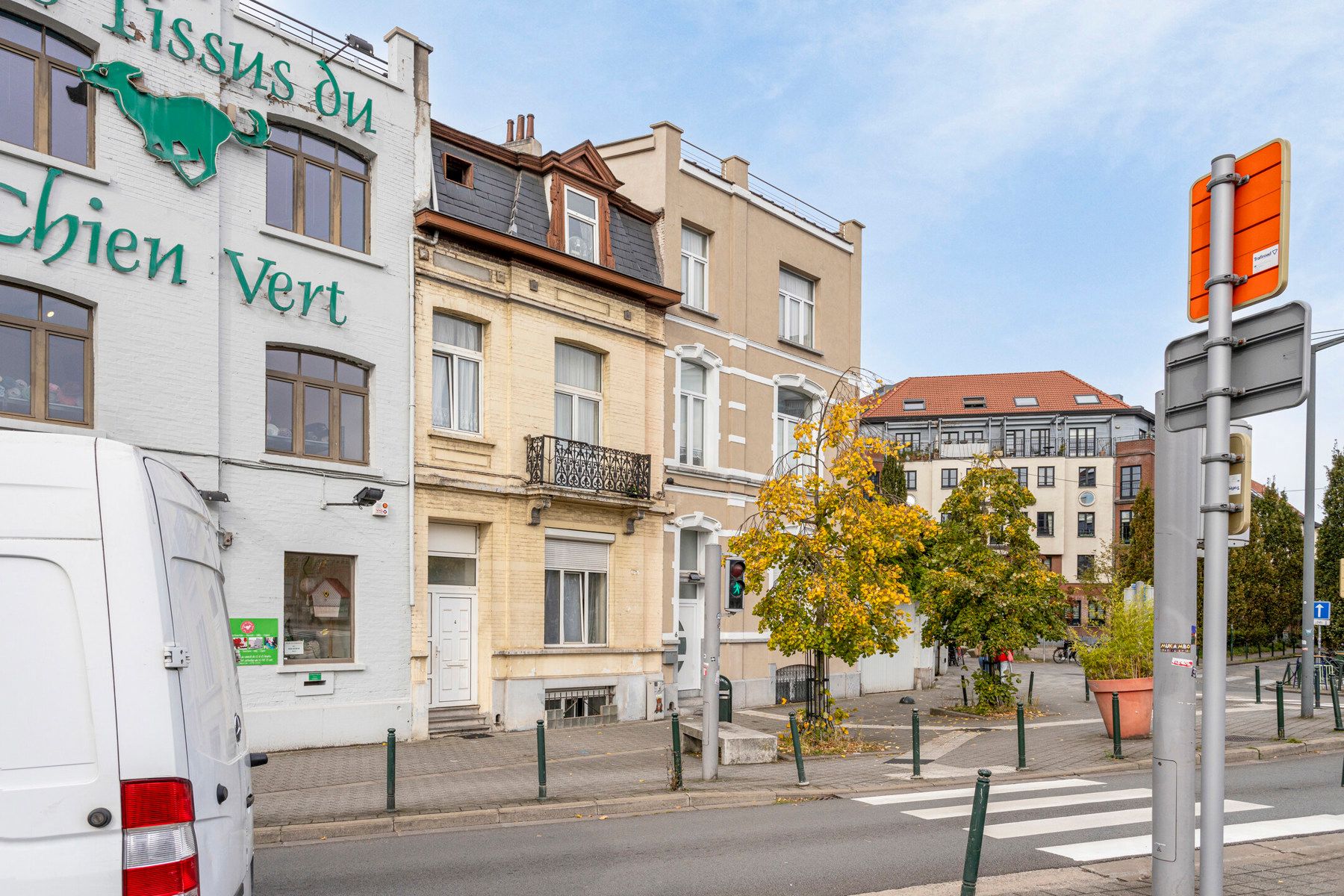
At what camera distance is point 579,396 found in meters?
19.9

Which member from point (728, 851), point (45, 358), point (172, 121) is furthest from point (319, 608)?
point (728, 851)

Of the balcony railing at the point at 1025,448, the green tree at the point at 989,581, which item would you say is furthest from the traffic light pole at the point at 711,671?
the balcony railing at the point at 1025,448

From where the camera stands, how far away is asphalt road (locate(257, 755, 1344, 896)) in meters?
8.06

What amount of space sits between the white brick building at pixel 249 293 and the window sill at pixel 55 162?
0.03 m

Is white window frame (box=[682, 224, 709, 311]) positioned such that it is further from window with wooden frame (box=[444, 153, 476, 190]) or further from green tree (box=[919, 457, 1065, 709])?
green tree (box=[919, 457, 1065, 709])

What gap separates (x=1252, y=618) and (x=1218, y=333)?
1908 inches

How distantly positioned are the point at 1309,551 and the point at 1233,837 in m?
12.4

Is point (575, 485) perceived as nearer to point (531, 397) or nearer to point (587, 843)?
point (531, 397)

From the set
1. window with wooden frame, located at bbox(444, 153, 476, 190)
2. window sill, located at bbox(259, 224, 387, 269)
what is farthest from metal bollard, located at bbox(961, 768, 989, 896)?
window with wooden frame, located at bbox(444, 153, 476, 190)

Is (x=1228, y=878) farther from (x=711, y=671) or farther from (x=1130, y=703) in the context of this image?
(x=1130, y=703)

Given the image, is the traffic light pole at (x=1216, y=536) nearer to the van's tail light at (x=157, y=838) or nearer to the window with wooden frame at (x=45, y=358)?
the van's tail light at (x=157, y=838)

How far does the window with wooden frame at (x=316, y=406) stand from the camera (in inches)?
618

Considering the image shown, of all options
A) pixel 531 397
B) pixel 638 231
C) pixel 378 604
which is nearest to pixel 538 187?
pixel 638 231

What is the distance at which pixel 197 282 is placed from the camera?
47.9 ft
